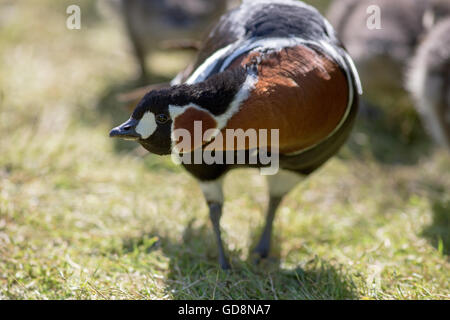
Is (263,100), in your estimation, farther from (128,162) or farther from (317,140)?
(128,162)

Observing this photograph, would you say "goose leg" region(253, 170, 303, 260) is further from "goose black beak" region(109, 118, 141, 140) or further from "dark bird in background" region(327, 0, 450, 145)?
"dark bird in background" region(327, 0, 450, 145)

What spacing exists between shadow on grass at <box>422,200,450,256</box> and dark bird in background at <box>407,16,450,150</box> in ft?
1.35

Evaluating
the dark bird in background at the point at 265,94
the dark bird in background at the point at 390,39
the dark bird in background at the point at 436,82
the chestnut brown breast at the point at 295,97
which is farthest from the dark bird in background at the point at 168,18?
the chestnut brown breast at the point at 295,97

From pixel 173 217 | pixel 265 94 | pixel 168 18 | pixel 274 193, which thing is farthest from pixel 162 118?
pixel 168 18

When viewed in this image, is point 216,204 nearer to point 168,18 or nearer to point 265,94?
point 265,94

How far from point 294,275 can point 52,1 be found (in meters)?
4.30

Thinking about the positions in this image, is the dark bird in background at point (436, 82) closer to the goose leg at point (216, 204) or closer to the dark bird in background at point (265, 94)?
the dark bird in background at point (265, 94)

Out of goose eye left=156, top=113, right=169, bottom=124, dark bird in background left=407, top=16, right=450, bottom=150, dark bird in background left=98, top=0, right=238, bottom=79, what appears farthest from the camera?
dark bird in background left=98, top=0, right=238, bottom=79

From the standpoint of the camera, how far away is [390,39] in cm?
373

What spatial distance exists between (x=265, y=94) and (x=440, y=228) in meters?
1.65

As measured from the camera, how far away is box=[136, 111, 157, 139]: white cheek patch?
1.46 m

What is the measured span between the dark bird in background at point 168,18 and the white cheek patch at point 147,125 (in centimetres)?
252

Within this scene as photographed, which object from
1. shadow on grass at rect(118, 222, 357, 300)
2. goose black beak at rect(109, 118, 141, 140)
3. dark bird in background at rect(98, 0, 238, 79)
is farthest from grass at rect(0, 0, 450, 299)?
goose black beak at rect(109, 118, 141, 140)
